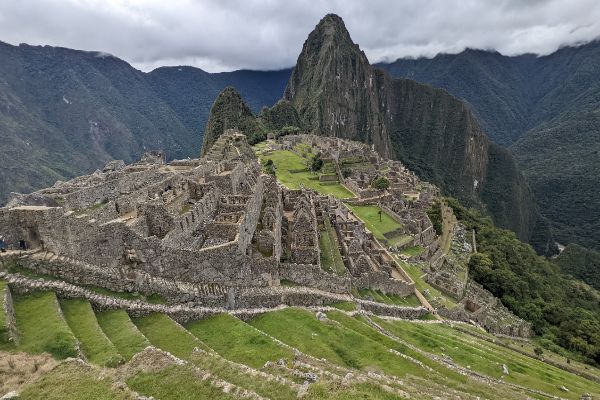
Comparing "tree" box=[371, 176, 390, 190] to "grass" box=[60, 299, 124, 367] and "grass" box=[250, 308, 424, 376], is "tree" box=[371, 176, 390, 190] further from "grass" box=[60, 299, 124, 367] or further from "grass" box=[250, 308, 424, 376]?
"grass" box=[60, 299, 124, 367]

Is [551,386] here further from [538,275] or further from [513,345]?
[538,275]

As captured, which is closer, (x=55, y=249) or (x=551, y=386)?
(x=55, y=249)

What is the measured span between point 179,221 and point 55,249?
6.62 meters

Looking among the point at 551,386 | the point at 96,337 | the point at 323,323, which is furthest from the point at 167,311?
the point at 551,386

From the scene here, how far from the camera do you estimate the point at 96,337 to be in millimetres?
16141

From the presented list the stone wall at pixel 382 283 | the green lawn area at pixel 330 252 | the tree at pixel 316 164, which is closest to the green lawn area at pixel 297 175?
the tree at pixel 316 164

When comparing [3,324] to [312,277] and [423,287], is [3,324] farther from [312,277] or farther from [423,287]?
[423,287]

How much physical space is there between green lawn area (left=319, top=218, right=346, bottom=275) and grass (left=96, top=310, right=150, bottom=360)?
651 inches

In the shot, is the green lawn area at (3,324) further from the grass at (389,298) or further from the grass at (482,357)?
the grass at (389,298)

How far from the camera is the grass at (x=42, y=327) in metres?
14.7

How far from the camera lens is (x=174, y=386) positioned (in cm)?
1370

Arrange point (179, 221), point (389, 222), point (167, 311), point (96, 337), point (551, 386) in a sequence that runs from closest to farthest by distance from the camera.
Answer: point (96, 337), point (167, 311), point (179, 221), point (551, 386), point (389, 222)

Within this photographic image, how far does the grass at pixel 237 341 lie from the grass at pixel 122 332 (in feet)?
9.99

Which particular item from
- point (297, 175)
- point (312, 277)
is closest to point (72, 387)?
point (312, 277)
